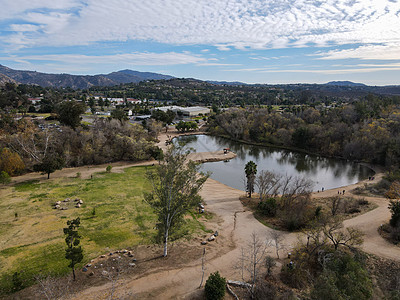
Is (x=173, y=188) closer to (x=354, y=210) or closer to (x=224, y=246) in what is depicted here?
(x=224, y=246)

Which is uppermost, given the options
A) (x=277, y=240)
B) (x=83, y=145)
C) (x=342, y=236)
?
(x=83, y=145)

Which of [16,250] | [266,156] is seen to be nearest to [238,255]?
[16,250]

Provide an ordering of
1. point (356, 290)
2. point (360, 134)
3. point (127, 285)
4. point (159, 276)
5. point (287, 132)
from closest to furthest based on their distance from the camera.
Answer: point (356, 290) → point (127, 285) → point (159, 276) → point (360, 134) → point (287, 132)

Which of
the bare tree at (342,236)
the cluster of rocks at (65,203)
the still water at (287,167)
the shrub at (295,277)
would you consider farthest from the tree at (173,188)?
the still water at (287,167)

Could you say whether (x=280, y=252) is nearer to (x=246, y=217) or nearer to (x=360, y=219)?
(x=246, y=217)

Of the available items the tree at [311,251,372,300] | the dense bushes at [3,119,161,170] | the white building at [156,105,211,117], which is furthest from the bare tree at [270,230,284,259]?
the white building at [156,105,211,117]

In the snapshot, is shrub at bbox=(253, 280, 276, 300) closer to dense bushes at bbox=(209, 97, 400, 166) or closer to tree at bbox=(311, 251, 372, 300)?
tree at bbox=(311, 251, 372, 300)

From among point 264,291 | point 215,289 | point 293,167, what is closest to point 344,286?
point 264,291
